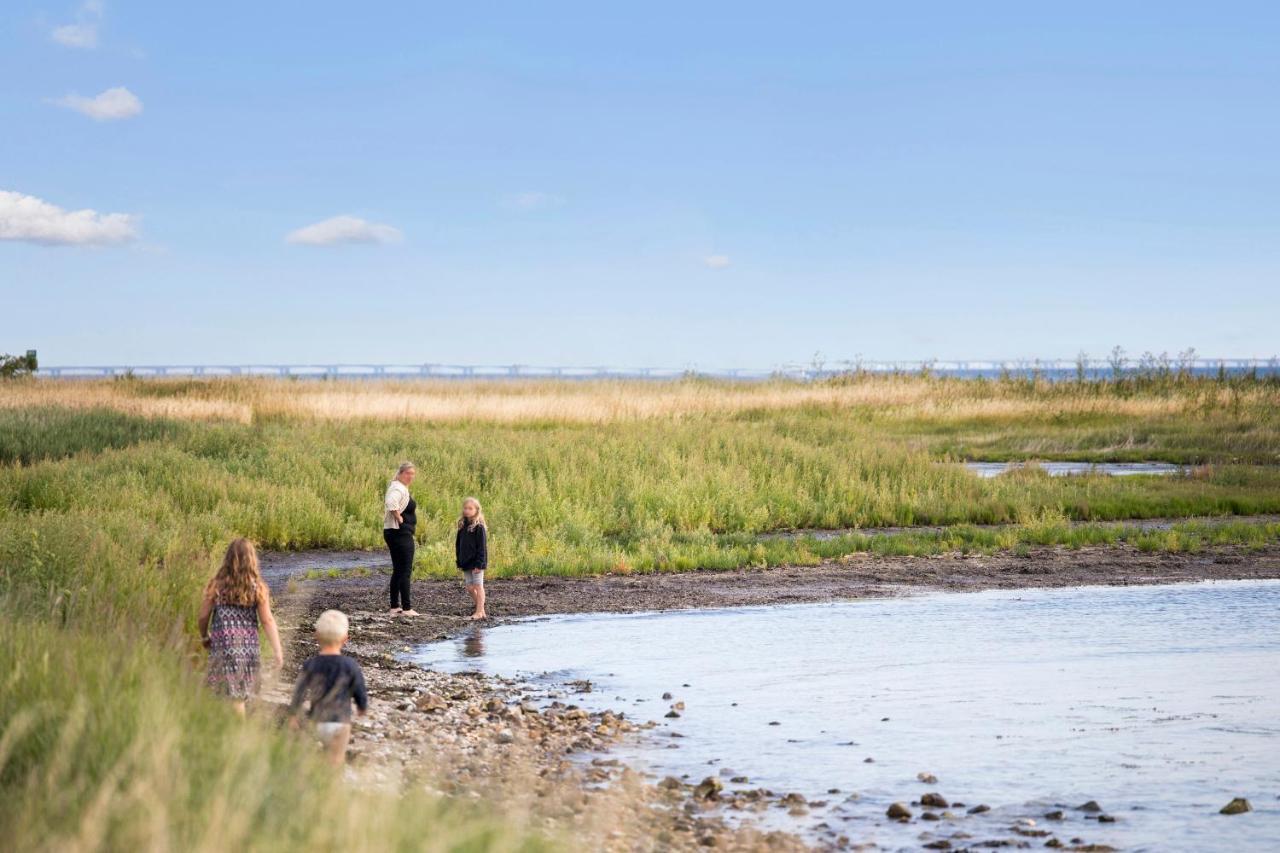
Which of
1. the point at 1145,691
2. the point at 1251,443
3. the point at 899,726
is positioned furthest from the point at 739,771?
the point at 1251,443

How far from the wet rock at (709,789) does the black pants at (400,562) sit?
7.72m

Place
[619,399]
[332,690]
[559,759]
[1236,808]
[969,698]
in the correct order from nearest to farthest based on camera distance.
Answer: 1. [332,690]
2. [1236,808]
3. [559,759]
4. [969,698]
5. [619,399]

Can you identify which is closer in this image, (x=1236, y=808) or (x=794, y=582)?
(x=1236, y=808)

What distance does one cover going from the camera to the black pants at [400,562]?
1673 cm

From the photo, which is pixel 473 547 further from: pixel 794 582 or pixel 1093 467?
pixel 1093 467

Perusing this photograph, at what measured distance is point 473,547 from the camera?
1666cm

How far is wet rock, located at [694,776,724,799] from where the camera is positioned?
31.0 ft

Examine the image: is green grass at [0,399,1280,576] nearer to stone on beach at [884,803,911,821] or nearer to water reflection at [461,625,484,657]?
water reflection at [461,625,484,657]

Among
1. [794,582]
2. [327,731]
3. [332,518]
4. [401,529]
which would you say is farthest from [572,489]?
[327,731]

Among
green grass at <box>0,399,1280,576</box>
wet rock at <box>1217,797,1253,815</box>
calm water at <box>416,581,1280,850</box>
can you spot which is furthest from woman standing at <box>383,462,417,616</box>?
wet rock at <box>1217,797,1253,815</box>

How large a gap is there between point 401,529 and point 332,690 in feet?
27.7

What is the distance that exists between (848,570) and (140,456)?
14287 mm

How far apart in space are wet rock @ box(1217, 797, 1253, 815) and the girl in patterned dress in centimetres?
647

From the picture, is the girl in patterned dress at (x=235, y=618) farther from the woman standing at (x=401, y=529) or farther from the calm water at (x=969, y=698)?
the woman standing at (x=401, y=529)
